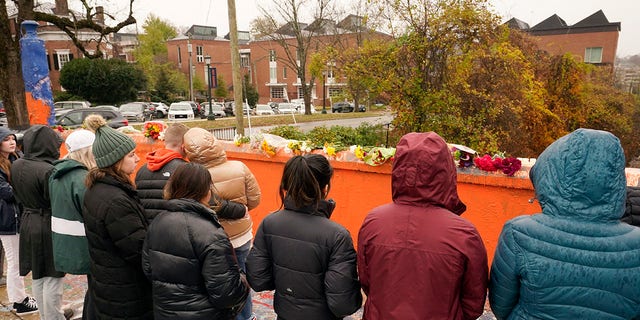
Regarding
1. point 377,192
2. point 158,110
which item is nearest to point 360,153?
point 377,192

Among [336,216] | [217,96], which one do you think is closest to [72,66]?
[217,96]

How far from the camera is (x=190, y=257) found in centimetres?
219

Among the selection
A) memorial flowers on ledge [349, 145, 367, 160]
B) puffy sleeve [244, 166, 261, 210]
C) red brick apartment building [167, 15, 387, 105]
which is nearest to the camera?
puffy sleeve [244, 166, 261, 210]

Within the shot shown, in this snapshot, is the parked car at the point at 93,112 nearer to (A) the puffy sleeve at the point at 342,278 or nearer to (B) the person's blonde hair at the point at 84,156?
(B) the person's blonde hair at the point at 84,156

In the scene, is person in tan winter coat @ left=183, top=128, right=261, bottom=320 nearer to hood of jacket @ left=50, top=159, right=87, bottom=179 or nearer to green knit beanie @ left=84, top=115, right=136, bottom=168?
green knit beanie @ left=84, top=115, right=136, bottom=168

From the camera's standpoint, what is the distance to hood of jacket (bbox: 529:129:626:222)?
164cm

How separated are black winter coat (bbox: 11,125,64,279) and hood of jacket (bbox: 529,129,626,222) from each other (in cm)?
357

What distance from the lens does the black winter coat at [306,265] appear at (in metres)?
2.15

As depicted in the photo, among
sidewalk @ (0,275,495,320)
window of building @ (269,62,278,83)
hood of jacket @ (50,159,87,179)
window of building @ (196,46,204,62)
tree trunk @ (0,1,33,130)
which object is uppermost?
window of building @ (196,46,204,62)

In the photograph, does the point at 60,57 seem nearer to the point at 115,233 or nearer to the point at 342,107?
the point at 342,107

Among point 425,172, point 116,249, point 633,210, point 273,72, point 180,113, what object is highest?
point 273,72

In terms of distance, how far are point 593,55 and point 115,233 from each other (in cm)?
5041

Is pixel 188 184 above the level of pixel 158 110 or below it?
above

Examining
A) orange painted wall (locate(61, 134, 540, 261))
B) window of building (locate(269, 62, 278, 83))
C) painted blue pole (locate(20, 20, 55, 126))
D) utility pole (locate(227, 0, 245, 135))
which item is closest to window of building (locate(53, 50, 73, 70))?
window of building (locate(269, 62, 278, 83))
